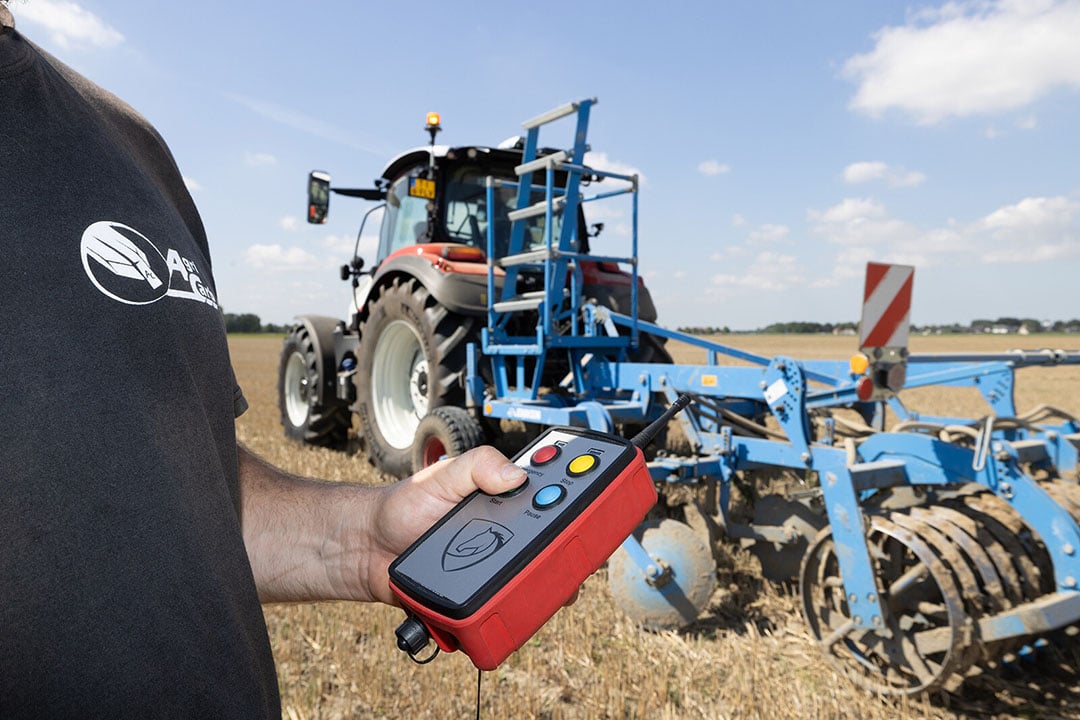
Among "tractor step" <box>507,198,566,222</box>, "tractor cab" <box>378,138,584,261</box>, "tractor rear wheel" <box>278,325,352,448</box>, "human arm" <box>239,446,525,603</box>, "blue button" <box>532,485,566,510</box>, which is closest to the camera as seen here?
"blue button" <box>532,485,566,510</box>

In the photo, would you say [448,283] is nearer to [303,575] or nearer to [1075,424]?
[1075,424]

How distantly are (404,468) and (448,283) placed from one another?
1376mm

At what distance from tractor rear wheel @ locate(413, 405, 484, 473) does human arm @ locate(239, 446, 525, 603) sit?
3248 millimetres

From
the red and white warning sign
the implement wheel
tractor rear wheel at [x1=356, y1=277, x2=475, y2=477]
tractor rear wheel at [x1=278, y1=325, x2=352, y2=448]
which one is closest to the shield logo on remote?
the implement wheel

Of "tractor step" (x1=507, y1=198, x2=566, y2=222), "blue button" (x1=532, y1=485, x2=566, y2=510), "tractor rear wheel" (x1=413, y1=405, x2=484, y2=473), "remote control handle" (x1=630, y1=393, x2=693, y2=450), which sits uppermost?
"tractor step" (x1=507, y1=198, x2=566, y2=222)

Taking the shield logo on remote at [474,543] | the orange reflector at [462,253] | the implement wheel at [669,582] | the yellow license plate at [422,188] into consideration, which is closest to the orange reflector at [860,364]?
the implement wheel at [669,582]

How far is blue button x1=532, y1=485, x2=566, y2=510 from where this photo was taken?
0.99 meters

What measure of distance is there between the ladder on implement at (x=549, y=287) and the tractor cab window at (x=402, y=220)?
105 centimetres

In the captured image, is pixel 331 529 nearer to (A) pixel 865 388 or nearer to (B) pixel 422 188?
(A) pixel 865 388

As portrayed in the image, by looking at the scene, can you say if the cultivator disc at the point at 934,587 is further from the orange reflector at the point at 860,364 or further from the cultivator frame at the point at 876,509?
the orange reflector at the point at 860,364

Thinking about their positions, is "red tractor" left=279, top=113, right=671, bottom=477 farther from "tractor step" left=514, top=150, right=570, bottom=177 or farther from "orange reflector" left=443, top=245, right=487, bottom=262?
"tractor step" left=514, top=150, right=570, bottom=177

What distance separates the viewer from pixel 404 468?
5289 mm

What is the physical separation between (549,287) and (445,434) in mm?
1108

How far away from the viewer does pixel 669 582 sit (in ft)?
10.2
